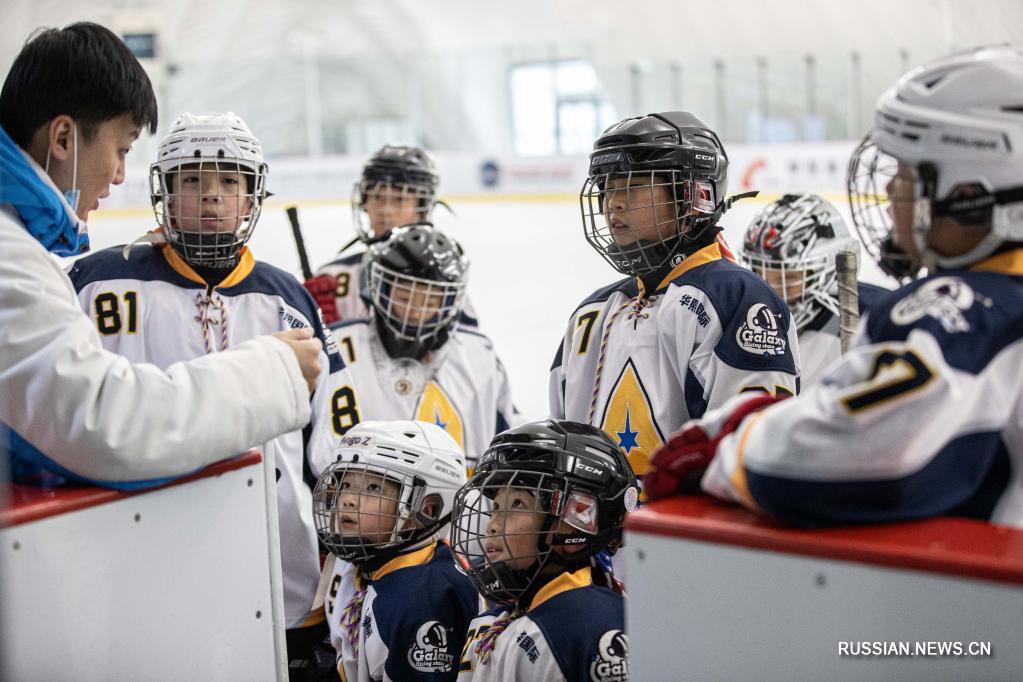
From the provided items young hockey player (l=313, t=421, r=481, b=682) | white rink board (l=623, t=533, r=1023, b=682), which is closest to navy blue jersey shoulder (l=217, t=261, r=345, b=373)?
young hockey player (l=313, t=421, r=481, b=682)

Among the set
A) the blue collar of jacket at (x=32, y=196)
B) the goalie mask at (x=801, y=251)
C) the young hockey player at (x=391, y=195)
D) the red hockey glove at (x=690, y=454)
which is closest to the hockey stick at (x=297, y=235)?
the young hockey player at (x=391, y=195)

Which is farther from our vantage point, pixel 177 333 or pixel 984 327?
pixel 177 333

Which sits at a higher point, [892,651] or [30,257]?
[30,257]

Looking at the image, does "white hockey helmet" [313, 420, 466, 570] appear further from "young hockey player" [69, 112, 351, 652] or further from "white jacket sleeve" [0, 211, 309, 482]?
"white jacket sleeve" [0, 211, 309, 482]

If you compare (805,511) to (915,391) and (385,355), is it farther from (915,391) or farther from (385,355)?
(385,355)

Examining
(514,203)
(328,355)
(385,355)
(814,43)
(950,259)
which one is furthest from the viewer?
(814,43)

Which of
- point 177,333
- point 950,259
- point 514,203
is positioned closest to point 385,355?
point 177,333

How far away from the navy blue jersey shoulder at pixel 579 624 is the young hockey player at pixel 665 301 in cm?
39

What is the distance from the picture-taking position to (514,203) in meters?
10.2

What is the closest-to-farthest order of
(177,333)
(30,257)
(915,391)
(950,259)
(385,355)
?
(915,391)
(950,259)
(30,257)
(177,333)
(385,355)

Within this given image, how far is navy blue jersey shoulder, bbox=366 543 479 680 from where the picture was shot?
188cm

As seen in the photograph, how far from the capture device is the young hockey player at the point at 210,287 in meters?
2.32

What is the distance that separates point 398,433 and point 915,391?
4.16 feet

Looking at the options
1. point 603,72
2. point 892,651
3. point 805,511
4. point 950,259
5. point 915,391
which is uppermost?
point 603,72
